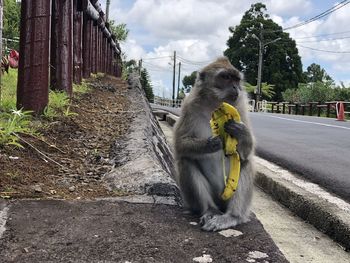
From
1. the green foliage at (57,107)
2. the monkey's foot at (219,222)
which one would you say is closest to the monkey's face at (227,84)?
the monkey's foot at (219,222)

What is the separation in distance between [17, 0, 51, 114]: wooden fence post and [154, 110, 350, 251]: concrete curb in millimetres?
2450

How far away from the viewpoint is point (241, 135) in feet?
10.9

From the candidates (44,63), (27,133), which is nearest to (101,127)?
(44,63)

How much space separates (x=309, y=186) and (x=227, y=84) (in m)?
2.18

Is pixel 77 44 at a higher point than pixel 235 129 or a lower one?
higher

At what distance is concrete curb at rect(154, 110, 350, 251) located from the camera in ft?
12.9

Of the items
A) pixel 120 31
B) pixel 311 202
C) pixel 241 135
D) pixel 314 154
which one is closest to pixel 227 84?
pixel 241 135

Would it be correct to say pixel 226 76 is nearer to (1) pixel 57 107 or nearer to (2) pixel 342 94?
(1) pixel 57 107

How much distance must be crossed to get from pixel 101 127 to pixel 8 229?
2983 millimetres

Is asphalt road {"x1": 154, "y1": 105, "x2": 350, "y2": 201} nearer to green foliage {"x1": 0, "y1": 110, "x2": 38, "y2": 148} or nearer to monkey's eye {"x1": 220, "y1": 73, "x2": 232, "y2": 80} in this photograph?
monkey's eye {"x1": 220, "y1": 73, "x2": 232, "y2": 80}

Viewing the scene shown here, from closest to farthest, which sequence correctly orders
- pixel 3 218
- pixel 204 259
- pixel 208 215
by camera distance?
pixel 204 259 < pixel 3 218 < pixel 208 215

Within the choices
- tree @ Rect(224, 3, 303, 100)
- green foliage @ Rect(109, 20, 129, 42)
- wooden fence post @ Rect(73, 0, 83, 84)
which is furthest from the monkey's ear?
tree @ Rect(224, 3, 303, 100)

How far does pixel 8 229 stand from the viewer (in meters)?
2.68

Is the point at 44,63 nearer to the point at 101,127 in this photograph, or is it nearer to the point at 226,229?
the point at 101,127
